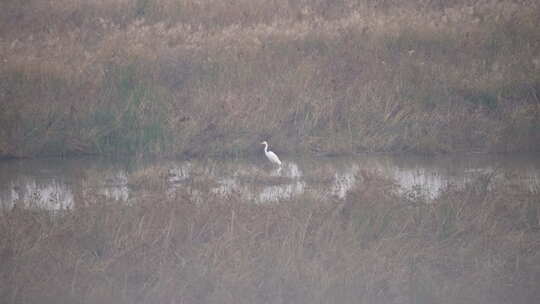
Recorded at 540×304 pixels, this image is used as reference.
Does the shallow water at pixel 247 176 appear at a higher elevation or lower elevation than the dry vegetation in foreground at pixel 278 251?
lower

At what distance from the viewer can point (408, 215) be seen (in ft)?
27.5

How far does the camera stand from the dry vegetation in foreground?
703cm

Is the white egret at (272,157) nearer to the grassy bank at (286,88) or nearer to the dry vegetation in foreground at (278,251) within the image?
the grassy bank at (286,88)

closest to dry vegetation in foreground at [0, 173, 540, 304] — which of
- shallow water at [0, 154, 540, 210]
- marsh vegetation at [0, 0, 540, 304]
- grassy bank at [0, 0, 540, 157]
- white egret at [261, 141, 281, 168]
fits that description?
marsh vegetation at [0, 0, 540, 304]

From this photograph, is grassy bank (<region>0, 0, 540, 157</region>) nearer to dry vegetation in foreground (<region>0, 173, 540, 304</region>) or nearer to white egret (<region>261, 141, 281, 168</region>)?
white egret (<region>261, 141, 281, 168</region>)

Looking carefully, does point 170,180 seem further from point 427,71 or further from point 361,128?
point 427,71

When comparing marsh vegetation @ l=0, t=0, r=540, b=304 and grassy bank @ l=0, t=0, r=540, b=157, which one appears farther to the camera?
grassy bank @ l=0, t=0, r=540, b=157

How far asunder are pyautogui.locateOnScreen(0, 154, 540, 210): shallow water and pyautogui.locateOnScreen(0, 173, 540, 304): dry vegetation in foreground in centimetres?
80

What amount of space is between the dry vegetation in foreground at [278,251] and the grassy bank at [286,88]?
408 centimetres

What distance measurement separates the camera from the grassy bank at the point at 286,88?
42.3 feet

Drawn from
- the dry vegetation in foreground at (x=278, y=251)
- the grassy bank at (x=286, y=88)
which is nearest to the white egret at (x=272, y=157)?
the grassy bank at (x=286, y=88)

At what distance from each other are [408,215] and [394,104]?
17.1 ft

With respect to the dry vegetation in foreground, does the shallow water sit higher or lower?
lower

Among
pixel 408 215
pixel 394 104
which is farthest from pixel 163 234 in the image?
pixel 394 104
